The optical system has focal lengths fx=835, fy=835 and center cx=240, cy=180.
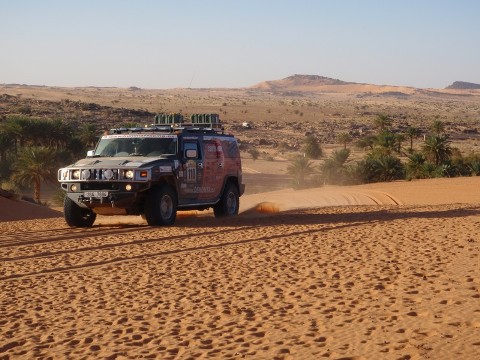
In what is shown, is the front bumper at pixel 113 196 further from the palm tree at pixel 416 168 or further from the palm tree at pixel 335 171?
the palm tree at pixel 416 168

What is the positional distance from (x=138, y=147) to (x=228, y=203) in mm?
3085

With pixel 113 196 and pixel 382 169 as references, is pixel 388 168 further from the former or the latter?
pixel 113 196

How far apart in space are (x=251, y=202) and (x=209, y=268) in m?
15.0

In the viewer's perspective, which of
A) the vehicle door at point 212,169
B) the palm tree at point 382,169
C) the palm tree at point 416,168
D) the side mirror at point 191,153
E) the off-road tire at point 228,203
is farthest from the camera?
the palm tree at point 416,168

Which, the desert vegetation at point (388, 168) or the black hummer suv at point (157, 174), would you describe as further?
the desert vegetation at point (388, 168)

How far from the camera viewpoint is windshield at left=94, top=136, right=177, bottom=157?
17234mm

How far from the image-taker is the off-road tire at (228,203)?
19.3 m

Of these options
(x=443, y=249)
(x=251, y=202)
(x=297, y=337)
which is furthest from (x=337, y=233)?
(x=251, y=202)

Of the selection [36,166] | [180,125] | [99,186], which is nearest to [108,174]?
[99,186]

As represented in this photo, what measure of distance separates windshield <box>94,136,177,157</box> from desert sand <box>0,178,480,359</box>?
1.55m

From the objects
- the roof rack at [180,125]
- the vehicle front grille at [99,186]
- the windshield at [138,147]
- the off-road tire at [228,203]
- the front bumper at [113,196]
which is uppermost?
the roof rack at [180,125]

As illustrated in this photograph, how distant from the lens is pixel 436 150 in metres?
45.8

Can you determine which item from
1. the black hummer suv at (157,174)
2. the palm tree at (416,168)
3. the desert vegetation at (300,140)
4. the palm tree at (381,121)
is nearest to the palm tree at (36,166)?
the desert vegetation at (300,140)

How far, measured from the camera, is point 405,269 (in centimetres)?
1075
